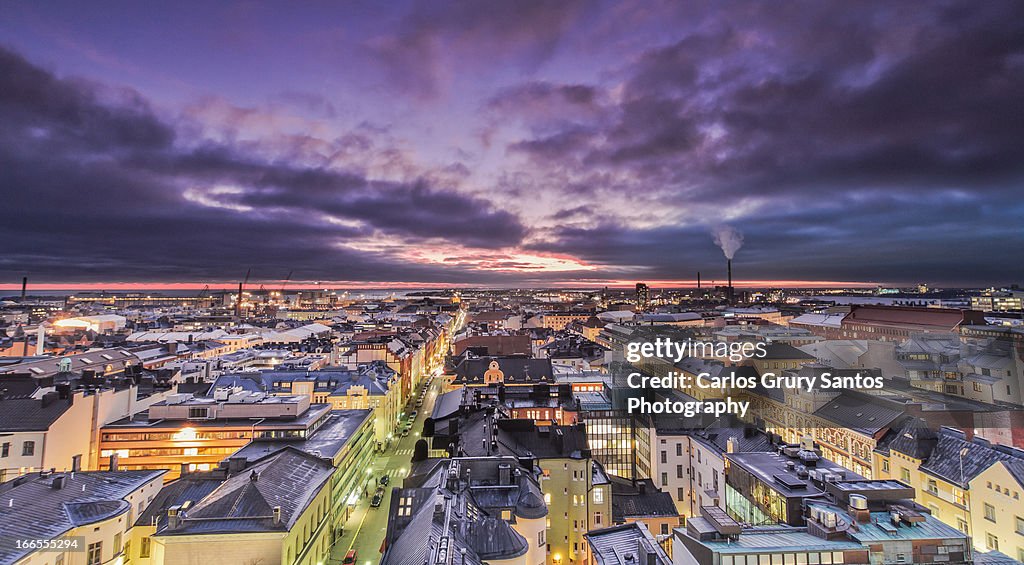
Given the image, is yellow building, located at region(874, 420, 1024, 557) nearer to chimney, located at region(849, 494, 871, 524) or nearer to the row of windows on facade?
chimney, located at region(849, 494, 871, 524)

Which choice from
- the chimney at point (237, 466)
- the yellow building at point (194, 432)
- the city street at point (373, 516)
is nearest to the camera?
the chimney at point (237, 466)

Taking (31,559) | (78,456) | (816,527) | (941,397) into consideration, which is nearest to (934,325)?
(941,397)

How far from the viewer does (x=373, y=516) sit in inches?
1606

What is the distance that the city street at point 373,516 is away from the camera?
34.5m

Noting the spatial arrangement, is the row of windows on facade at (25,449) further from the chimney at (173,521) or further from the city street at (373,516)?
the chimney at (173,521)

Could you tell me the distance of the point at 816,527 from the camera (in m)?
22.8

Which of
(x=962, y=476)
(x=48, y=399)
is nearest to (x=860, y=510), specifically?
(x=962, y=476)

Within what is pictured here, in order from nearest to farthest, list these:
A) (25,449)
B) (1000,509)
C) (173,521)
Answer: (173,521) < (1000,509) < (25,449)

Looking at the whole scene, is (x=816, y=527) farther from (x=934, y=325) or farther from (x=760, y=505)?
(x=934, y=325)

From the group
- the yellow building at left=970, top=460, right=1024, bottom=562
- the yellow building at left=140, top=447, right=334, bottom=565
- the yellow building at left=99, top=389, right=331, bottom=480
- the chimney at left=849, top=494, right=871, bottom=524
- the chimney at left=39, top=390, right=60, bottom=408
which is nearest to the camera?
the yellow building at left=140, top=447, right=334, bottom=565

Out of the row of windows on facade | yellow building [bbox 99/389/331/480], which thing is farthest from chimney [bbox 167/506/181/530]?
the row of windows on facade

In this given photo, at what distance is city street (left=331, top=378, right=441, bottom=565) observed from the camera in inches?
1358

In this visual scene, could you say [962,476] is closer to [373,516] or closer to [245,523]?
[245,523]

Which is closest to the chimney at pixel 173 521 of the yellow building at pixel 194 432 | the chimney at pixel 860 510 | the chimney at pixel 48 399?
the yellow building at pixel 194 432
